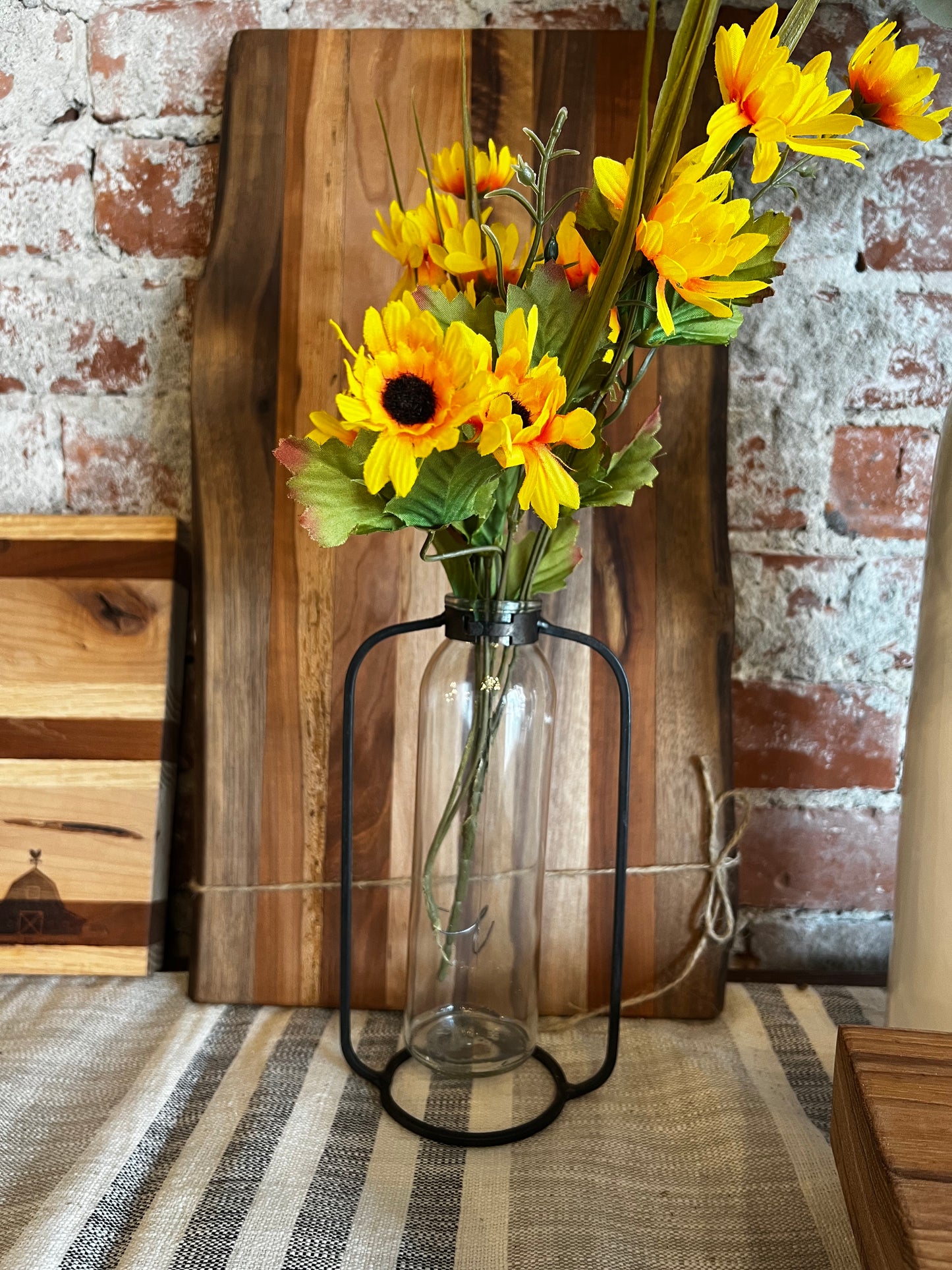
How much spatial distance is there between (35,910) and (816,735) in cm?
68

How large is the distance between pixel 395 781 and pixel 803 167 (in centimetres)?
51

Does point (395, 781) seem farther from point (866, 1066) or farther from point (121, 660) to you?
point (866, 1066)

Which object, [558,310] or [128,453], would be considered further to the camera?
[128,453]

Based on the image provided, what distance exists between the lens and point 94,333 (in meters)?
0.82

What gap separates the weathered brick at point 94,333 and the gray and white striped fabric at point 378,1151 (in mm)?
522

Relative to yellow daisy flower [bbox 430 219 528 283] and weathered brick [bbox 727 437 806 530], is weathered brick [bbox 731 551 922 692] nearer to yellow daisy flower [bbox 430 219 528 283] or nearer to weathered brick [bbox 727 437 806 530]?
weathered brick [bbox 727 437 806 530]

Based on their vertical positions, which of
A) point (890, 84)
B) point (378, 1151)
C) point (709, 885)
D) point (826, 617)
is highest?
point (890, 84)

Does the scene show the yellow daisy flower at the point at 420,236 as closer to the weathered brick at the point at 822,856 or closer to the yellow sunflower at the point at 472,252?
the yellow sunflower at the point at 472,252

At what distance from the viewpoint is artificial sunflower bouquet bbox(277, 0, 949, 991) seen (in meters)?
0.45

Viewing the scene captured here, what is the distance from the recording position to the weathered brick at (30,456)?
83 centimetres

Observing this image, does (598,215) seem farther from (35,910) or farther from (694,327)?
(35,910)

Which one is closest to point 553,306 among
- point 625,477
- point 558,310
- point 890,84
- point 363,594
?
point 558,310

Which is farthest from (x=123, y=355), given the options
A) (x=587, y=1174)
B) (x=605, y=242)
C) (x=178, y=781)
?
(x=587, y=1174)

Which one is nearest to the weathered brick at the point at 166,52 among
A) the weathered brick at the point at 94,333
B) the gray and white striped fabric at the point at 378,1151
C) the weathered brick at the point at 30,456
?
the weathered brick at the point at 94,333
